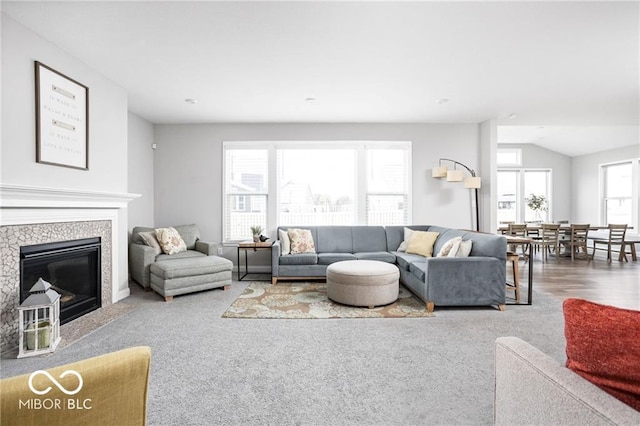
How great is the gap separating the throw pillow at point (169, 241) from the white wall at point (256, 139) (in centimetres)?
82

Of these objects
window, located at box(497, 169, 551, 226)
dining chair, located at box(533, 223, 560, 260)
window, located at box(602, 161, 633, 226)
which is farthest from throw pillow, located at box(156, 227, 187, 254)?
window, located at box(602, 161, 633, 226)

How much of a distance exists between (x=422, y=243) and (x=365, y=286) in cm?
157

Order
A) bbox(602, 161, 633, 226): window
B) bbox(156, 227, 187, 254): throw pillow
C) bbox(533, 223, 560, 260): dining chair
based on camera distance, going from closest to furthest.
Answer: bbox(156, 227, 187, 254): throw pillow → bbox(533, 223, 560, 260): dining chair → bbox(602, 161, 633, 226): window

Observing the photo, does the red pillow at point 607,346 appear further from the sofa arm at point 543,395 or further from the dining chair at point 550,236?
the dining chair at point 550,236

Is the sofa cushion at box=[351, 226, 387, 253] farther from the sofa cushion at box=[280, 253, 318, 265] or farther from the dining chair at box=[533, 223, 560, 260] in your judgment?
the dining chair at box=[533, 223, 560, 260]

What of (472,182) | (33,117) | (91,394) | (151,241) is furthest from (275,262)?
(91,394)

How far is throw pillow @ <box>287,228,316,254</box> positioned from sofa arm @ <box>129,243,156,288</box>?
193 centimetres

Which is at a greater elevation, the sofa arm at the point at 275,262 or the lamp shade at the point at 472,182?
the lamp shade at the point at 472,182

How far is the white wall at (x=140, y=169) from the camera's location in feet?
15.3

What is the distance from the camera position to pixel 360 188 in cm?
547

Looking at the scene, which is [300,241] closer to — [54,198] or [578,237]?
[54,198]

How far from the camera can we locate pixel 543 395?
3.10 ft

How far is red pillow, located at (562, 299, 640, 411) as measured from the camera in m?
0.80

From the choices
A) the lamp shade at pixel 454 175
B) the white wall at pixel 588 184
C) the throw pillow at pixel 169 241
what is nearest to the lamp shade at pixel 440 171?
the lamp shade at pixel 454 175
